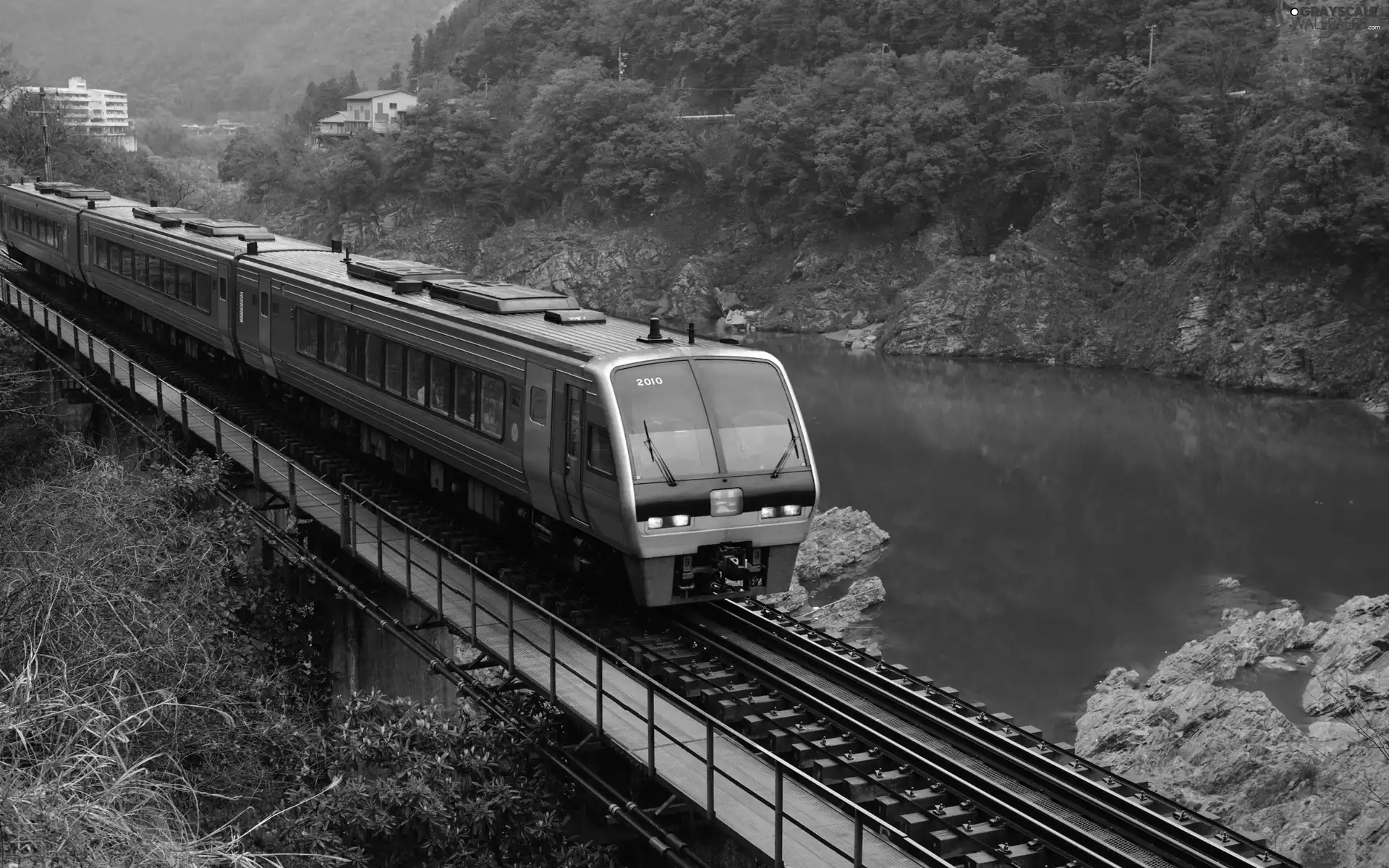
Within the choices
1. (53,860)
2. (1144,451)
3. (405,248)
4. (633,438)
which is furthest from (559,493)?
(405,248)

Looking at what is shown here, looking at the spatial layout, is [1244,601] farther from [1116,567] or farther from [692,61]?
[692,61]

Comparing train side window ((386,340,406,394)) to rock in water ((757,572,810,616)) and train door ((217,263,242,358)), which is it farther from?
rock in water ((757,572,810,616))

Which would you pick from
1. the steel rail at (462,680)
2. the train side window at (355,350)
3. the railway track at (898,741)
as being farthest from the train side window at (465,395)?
the train side window at (355,350)

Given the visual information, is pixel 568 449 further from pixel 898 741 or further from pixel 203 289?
pixel 203 289

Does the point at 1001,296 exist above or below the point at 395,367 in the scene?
below

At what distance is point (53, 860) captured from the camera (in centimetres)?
815

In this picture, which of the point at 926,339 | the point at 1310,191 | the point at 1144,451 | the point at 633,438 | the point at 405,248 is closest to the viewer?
the point at 633,438

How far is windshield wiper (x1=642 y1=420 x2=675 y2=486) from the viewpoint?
45.4 ft

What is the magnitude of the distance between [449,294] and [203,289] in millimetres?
9114

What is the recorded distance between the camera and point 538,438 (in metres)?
15.3

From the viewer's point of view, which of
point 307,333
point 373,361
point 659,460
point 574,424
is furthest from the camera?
point 307,333

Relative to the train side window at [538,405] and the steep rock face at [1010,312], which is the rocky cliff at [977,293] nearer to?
the steep rock face at [1010,312]

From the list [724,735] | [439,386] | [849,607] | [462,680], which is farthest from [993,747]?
[849,607]

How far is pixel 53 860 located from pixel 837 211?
196ft
